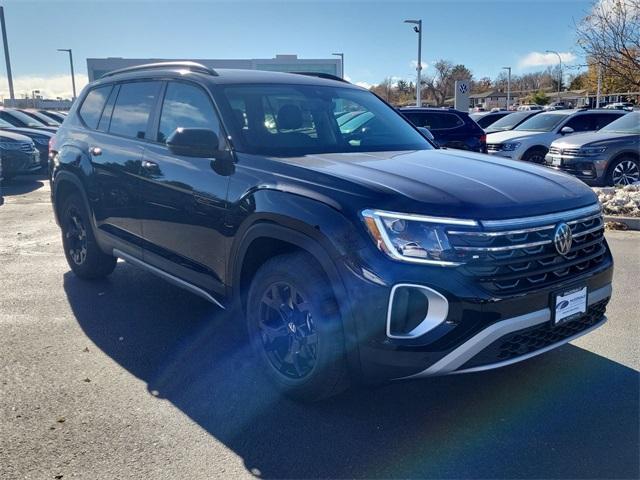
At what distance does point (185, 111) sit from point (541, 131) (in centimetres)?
1139

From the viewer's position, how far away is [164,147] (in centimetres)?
422

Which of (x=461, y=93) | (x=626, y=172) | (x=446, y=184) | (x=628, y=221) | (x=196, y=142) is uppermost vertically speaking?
(x=461, y=93)

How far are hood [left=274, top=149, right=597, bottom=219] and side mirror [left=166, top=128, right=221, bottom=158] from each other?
0.47 m

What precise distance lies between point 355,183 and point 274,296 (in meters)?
0.83

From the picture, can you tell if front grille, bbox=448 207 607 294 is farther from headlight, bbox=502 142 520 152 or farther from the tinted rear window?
headlight, bbox=502 142 520 152

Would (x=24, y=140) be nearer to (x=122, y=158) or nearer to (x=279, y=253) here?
(x=122, y=158)

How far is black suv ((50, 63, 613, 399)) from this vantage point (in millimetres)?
2785

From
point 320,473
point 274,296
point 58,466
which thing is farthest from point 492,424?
point 58,466

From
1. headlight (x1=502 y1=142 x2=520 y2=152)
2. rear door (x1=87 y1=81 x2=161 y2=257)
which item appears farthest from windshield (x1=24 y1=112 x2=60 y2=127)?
rear door (x1=87 y1=81 x2=161 y2=257)

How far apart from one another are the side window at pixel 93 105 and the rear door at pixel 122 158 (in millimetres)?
106

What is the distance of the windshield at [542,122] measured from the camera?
45.6 feet

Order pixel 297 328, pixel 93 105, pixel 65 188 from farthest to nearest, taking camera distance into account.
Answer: pixel 65 188, pixel 93 105, pixel 297 328

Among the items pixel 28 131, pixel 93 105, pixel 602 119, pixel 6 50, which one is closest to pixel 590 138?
pixel 602 119

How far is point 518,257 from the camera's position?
2891mm
